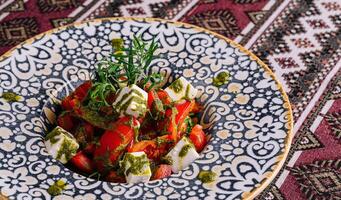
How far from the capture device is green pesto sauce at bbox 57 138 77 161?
6.41 ft

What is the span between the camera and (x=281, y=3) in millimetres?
3092

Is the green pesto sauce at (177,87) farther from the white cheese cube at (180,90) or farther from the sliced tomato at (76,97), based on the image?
the sliced tomato at (76,97)

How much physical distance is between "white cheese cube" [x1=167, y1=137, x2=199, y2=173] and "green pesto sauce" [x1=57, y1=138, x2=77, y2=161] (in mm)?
268

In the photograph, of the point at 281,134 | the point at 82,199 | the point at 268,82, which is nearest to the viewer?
the point at 82,199

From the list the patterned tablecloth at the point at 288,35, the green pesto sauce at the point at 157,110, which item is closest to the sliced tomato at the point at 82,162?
the green pesto sauce at the point at 157,110

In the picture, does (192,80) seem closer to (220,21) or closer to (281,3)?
(220,21)

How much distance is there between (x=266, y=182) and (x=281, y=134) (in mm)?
191

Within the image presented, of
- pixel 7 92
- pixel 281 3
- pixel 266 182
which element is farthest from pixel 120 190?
pixel 281 3

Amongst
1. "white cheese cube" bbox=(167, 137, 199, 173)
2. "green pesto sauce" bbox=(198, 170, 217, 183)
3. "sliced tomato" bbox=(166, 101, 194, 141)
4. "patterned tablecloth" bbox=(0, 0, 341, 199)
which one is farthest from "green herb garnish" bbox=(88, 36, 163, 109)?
"patterned tablecloth" bbox=(0, 0, 341, 199)

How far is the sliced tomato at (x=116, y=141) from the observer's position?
1955 millimetres

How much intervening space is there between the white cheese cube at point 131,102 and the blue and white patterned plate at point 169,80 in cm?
22

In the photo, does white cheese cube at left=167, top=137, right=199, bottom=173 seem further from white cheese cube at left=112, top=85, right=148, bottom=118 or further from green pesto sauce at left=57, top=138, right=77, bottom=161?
green pesto sauce at left=57, top=138, right=77, bottom=161

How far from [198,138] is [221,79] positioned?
250mm

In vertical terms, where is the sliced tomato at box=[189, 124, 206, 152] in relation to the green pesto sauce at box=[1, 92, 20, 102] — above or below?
below
